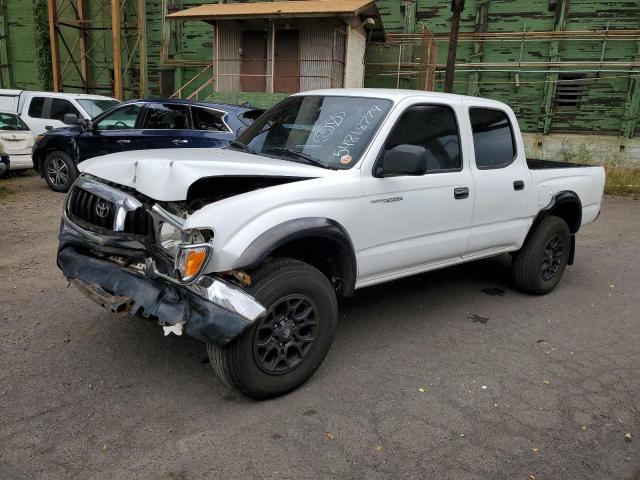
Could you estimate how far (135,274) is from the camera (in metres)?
3.07

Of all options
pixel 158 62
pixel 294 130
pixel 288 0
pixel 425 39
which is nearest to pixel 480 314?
pixel 294 130

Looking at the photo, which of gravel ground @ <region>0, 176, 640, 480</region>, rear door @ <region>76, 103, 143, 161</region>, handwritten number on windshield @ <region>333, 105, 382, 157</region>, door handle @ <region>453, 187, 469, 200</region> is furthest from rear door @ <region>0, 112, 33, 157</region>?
door handle @ <region>453, 187, 469, 200</region>

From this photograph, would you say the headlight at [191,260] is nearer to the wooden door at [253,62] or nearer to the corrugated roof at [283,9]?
→ the corrugated roof at [283,9]

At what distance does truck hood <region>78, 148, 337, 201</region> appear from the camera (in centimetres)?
286

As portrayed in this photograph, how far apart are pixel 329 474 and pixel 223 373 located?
0.85 metres

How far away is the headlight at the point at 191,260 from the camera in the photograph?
274cm

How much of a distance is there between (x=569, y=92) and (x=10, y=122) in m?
15.9

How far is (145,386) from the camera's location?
3256mm

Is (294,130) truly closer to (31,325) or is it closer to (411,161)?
(411,161)

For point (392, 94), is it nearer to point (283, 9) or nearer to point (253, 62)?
point (283, 9)

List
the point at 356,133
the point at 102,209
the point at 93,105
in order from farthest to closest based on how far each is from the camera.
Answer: the point at 93,105 < the point at 356,133 < the point at 102,209

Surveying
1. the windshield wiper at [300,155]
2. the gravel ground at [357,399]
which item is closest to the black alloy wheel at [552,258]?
the gravel ground at [357,399]

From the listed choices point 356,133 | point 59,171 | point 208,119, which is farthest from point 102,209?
point 59,171

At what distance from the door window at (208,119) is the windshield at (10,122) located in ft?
16.4
